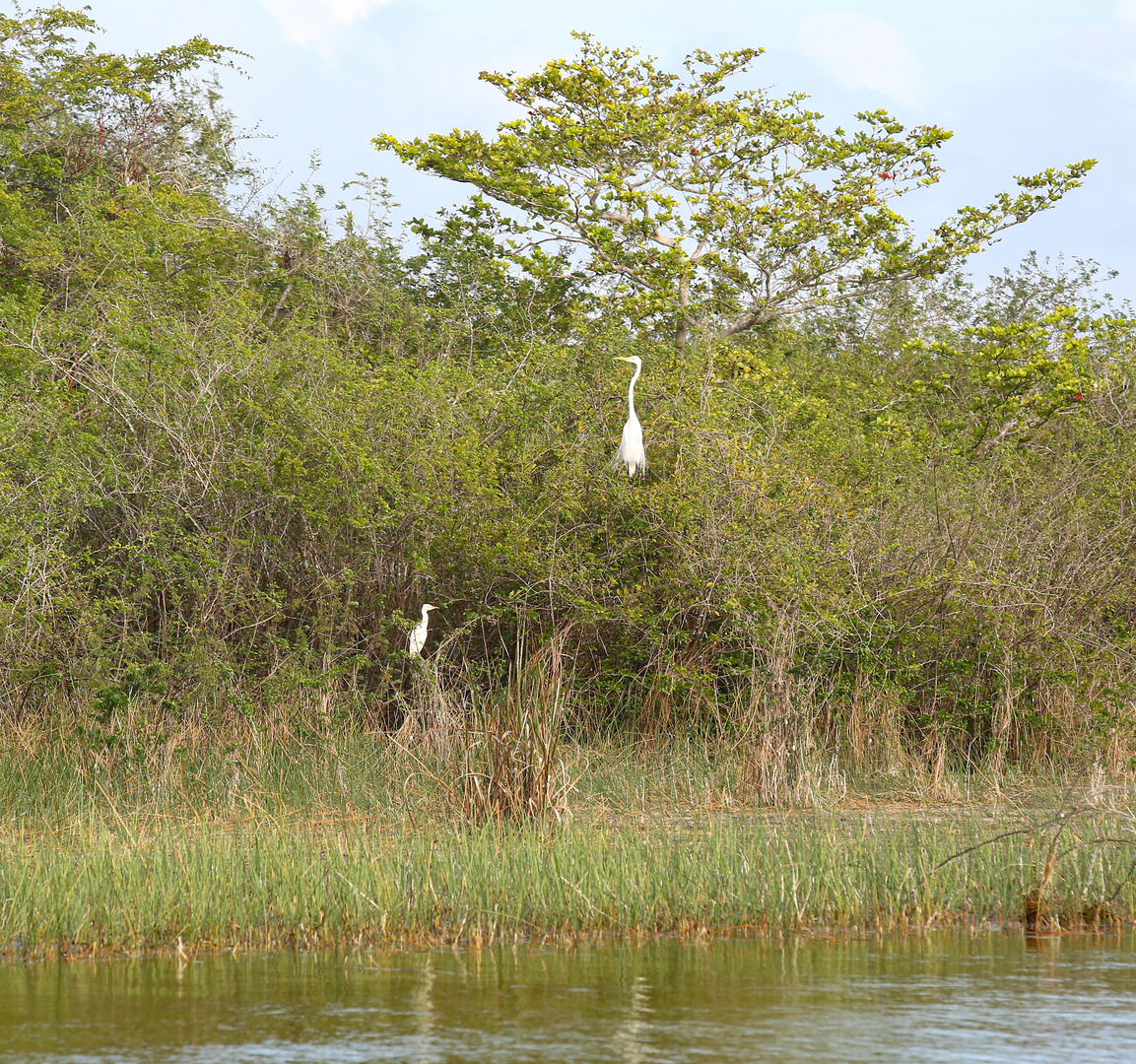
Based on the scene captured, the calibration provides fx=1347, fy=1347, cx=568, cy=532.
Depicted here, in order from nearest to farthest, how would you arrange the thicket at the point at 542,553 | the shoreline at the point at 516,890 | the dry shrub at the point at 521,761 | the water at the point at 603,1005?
the water at the point at 603,1005, the shoreline at the point at 516,890, the dry shrub at the point at 521,761, the thicket at the point at 542,553

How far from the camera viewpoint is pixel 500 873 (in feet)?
18.4

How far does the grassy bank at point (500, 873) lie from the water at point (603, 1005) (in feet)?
0.75

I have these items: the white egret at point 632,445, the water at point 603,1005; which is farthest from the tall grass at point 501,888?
the white egret at point 632,445

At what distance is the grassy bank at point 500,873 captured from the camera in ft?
17.3

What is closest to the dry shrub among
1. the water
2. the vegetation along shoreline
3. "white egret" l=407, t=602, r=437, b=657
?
the vegetation along shoreline

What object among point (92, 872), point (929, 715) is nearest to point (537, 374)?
point (929, 715)

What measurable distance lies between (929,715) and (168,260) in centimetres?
953

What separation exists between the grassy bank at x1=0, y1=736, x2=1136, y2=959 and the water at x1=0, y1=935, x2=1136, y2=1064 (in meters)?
0.23

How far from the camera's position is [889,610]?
10180mm

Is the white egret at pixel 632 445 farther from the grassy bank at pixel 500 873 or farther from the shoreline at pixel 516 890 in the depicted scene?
the shoreline at pixel 516 890

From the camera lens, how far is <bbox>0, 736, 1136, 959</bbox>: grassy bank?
5258 mm

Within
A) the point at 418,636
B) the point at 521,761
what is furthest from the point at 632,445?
the point at 521,761

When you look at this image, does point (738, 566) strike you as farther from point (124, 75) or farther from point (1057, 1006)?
point (124, 75)

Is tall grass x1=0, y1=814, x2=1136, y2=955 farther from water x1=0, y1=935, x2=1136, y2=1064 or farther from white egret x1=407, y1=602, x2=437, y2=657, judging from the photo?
white egret x1=407, y1=602, x2=437, y2=657
